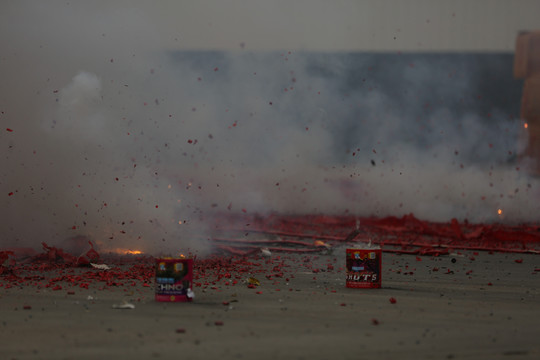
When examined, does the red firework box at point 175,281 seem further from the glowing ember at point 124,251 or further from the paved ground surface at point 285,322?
the glowing ember at point 124,251

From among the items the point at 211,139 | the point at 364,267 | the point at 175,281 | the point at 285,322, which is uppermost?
the point at 211,139

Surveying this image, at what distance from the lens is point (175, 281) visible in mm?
7355

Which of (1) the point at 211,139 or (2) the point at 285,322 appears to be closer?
(2) the point at 285,322

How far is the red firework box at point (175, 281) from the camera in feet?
24.1

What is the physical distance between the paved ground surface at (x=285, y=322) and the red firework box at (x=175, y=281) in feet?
0.61

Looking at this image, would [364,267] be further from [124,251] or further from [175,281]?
[124,251]

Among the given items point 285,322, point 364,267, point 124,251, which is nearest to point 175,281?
point 285,322

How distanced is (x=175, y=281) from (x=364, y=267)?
7.46 feet

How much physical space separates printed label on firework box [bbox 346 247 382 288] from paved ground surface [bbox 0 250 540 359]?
6.0 inches

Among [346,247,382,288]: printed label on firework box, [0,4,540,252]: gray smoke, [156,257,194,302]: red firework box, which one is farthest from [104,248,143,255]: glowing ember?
[156,257,194,302]: red firework box

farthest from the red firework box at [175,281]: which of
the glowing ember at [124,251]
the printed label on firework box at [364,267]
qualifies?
the glowing ember at [124,251]

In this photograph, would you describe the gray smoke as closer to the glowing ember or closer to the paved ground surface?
the glowing ember

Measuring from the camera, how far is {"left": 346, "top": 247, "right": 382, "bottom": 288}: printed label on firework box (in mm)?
8609

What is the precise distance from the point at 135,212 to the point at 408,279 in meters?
4.67
